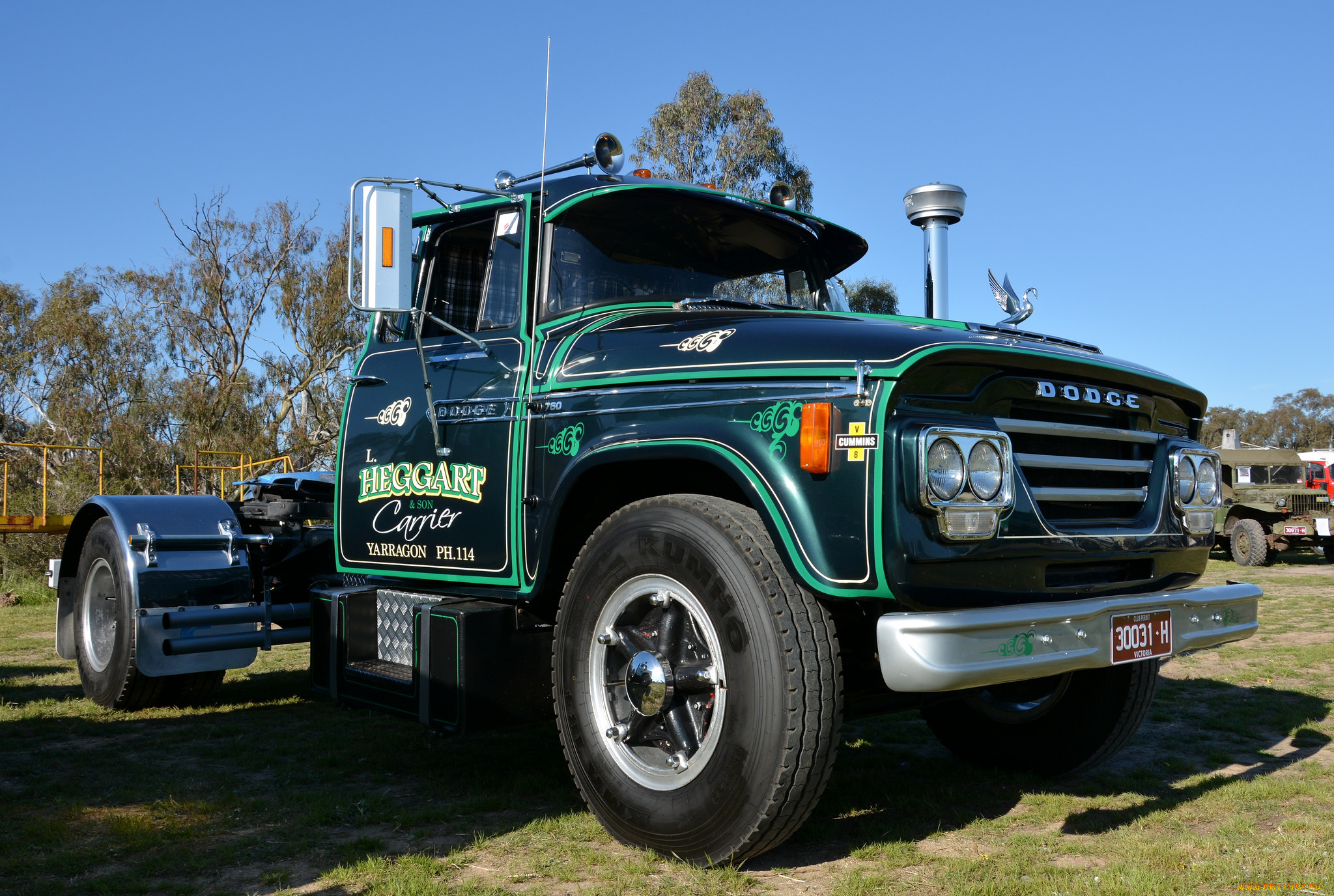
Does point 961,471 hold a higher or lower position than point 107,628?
higher

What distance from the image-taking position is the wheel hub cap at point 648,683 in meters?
3.41

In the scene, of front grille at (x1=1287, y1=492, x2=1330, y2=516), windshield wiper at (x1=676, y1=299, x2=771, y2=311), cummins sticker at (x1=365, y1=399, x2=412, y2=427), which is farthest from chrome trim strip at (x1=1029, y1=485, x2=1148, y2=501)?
front grille at (x1=1287, y1=492, x2=1330, y2=516)

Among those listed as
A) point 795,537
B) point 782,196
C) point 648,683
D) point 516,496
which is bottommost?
point 648,683

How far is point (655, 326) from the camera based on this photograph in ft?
13.1

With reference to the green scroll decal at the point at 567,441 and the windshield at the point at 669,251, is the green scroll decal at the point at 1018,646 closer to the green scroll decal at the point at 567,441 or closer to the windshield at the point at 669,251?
the green scroll decal at the point at 567,441

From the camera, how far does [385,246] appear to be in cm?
399

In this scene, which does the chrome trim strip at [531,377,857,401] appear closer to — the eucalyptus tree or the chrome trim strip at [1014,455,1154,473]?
the chrome trim strip at [1014,455,1154,473]

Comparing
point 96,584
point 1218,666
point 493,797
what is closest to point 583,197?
point 493,797

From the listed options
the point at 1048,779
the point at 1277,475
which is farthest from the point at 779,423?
the point at 1277,475

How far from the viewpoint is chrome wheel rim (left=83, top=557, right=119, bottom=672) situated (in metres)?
6.16

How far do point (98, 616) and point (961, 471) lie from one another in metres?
5.37

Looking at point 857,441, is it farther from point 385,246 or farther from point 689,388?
point 385,246

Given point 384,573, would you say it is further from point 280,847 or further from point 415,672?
point 280,847

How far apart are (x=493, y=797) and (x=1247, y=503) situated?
66.6 ft
